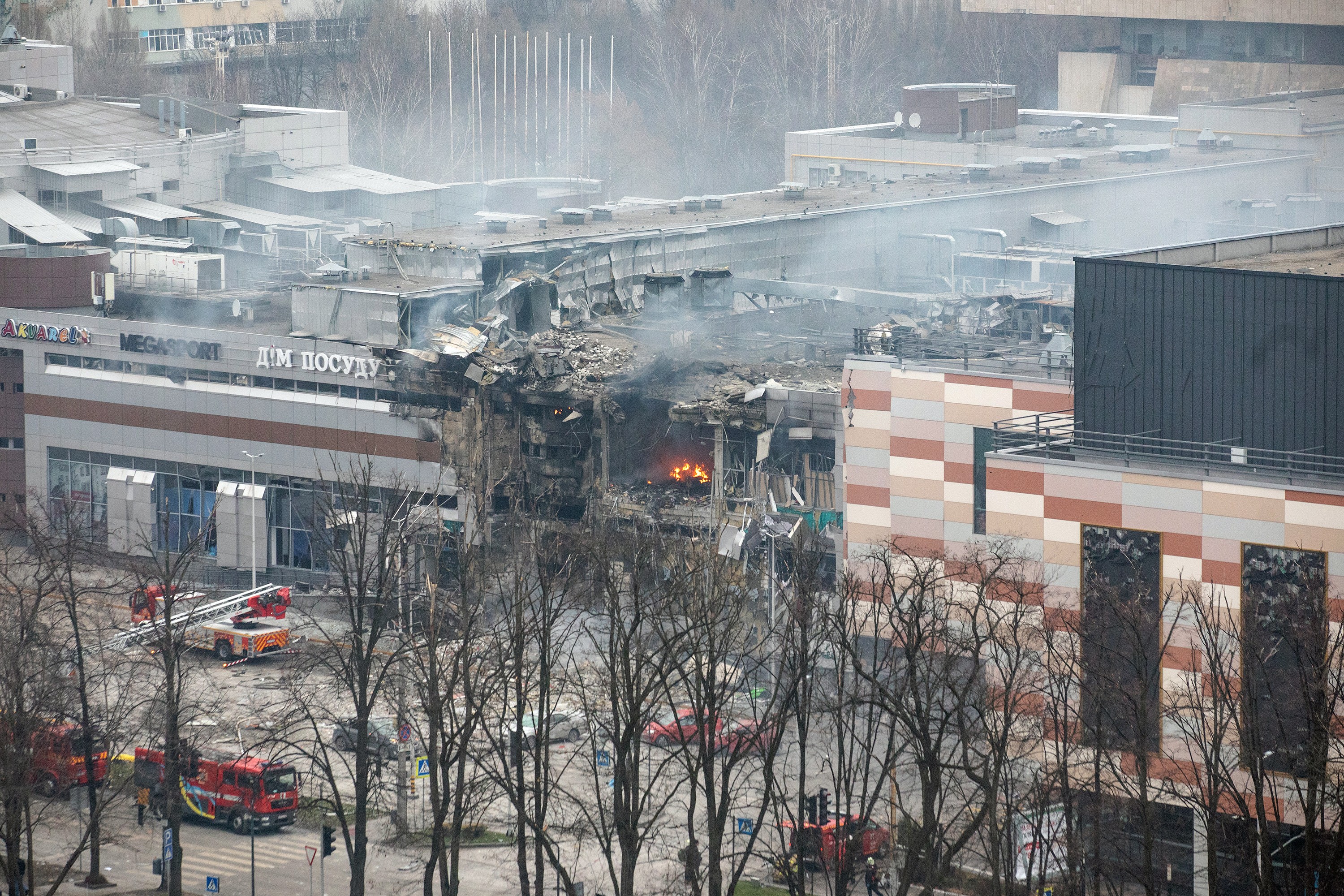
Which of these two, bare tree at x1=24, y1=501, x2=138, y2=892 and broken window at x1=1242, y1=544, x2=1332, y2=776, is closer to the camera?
broken window at x1=1242, y1=544, x2=1332, y2=776

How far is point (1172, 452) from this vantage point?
42.8 metres

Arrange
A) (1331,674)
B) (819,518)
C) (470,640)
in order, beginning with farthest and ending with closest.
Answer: (819,518), (470,640), (1331,674)

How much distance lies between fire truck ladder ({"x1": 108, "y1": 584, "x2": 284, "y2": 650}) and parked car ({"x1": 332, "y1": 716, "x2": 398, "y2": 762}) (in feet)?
16.5

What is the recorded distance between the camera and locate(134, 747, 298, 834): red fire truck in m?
50.2

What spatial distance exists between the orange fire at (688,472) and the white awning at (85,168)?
46732 millimetres

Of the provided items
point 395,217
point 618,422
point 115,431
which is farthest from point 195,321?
point 395,217

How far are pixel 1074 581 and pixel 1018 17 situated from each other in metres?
128

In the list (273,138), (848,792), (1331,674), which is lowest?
(848,792)

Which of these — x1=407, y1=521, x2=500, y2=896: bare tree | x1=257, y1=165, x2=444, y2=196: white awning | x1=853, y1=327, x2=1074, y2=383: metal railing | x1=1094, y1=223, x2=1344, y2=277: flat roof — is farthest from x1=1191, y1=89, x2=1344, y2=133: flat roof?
x1=407, y1=521, x2=500, y2=896: bare tree

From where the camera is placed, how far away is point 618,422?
215ft

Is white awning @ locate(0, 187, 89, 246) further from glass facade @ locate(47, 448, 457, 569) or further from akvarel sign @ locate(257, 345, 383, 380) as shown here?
akvarel sign @ locate(257, 345, 383, 380)

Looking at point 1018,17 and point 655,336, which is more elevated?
point 1018,17

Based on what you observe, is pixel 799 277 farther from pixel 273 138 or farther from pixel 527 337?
pixel 273 138

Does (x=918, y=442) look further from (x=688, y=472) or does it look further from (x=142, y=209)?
(x=142, y=209)
